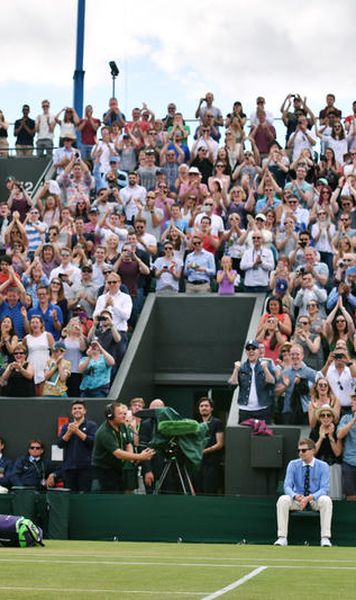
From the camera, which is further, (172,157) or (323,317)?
(172,157)

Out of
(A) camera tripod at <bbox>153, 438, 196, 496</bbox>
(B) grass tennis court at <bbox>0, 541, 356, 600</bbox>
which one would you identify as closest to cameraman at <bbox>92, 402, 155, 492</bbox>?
(A) camera tripod at <bbox>153, 438, 196, 496</bbox>

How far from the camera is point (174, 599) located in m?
9.09

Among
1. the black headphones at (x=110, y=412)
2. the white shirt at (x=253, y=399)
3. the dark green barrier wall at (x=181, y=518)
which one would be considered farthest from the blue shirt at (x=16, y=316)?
the dark green barrier wall at (x=181, y=518)

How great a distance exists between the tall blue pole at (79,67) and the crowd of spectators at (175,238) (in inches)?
187

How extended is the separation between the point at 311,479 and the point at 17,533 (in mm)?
4461

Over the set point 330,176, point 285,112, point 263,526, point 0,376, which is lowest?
point 263,526

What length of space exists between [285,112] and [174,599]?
2205 cm

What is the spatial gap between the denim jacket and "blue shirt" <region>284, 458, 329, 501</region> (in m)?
2.79

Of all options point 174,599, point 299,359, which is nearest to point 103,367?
point 299,359

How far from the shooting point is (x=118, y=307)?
2298cm

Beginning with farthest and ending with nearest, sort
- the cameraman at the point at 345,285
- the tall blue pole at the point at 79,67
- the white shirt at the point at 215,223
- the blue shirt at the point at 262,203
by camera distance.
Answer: the tall blue pole at the point at 79,67, the blue shirt at the point at 262,203, the white shirt at the point at 215,223, the cameraman at the point at 345,285

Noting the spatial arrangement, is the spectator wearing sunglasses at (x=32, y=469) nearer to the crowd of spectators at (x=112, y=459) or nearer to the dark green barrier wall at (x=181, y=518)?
the crowd of spectators at (x=112, y=459)

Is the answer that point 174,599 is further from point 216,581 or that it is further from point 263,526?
point 263,526

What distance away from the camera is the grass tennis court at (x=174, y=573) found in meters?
9.60
